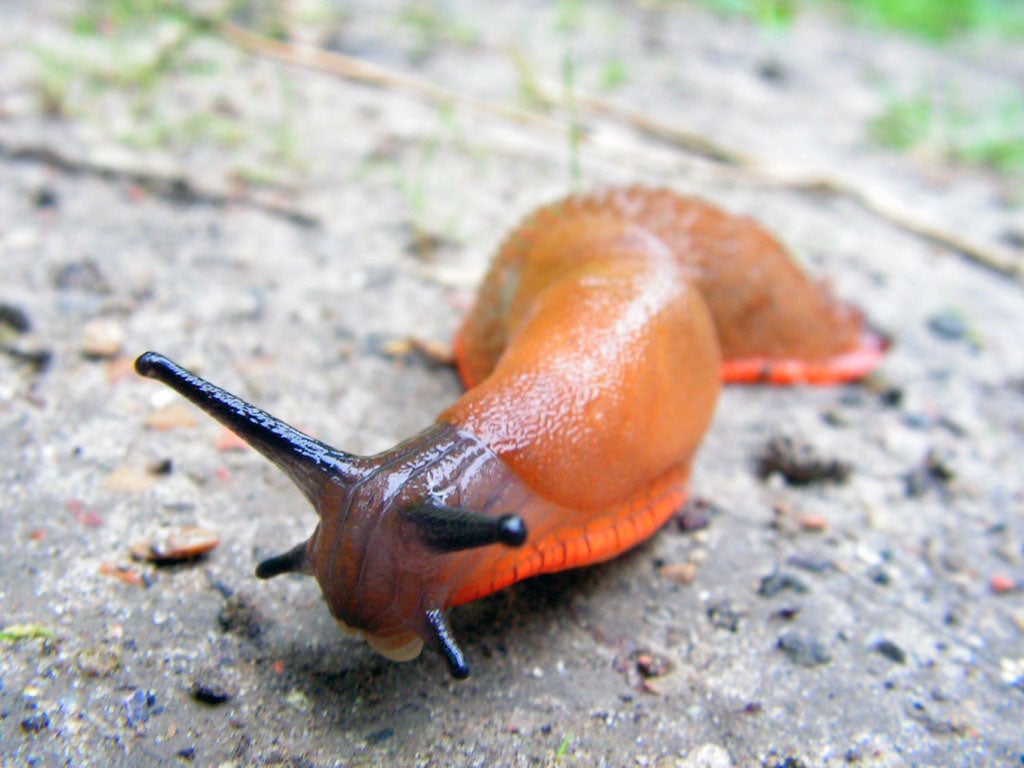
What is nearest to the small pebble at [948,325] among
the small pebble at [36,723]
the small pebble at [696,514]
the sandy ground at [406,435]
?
the sandy ground at [406,435]

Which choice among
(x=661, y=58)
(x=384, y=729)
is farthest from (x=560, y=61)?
(x=384, y=729)

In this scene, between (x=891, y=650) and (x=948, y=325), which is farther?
(x=948, y=325)

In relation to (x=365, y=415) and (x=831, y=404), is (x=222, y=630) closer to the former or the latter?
(x=365, y=415)

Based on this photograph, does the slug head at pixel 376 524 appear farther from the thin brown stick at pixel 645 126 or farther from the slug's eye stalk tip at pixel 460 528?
the thin brown stick at pixel 645 126

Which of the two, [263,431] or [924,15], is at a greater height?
[924,15]

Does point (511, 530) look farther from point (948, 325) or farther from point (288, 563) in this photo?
point (948, 325)

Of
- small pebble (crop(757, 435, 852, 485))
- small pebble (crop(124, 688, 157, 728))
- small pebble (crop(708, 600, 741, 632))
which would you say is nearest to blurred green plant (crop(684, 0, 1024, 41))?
small pebble (crop(757, 435, 852, 485))

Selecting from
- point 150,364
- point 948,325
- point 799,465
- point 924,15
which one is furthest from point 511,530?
point 924,15
